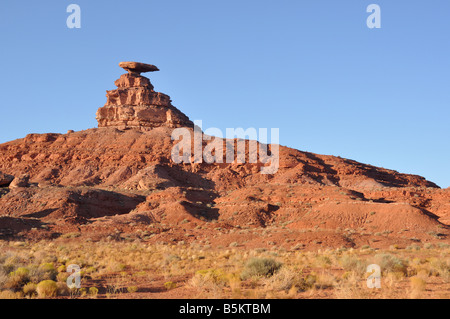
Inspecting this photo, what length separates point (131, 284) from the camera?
40.8 feet

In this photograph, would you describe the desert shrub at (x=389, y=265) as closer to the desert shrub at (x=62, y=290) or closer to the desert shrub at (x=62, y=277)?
the desert shrub at (x=62, y=290)

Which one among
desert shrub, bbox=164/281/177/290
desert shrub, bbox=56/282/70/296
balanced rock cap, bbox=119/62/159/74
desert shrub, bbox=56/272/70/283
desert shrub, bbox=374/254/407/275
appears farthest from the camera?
balanced rock cap, bbox=119/62/159/74

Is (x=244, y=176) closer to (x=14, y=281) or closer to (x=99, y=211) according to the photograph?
(x=99, y=211)

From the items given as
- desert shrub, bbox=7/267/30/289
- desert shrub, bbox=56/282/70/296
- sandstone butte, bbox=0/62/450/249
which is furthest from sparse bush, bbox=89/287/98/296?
sandstone butte, bbox=0/62/450/249

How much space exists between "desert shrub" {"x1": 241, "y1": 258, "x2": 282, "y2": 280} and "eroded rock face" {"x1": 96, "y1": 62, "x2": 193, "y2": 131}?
Result: 2363 inches

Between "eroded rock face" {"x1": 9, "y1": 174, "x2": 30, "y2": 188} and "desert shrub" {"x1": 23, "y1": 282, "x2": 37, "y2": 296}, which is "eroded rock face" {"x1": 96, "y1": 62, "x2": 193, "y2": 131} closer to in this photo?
"eroded rock face" {"x1": 9, "y1": 174, "x2": 30, "y2": 188}

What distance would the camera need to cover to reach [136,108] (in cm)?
7362

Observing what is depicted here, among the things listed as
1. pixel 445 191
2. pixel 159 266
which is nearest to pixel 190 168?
pixel 445 191

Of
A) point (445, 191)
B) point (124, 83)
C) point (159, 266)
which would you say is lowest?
point (159, 266)

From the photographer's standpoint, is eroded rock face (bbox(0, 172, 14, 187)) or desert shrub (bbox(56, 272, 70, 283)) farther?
eroded rock face (bbox(0, 172, 14, 187))

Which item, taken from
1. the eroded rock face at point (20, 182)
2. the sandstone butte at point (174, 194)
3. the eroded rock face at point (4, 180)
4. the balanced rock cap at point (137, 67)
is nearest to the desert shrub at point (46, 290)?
the sandstone butte at point (174, 194)

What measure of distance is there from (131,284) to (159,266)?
155 inches

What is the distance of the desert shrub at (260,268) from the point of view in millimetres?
12414

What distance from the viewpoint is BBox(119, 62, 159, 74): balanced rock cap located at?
78.9m
